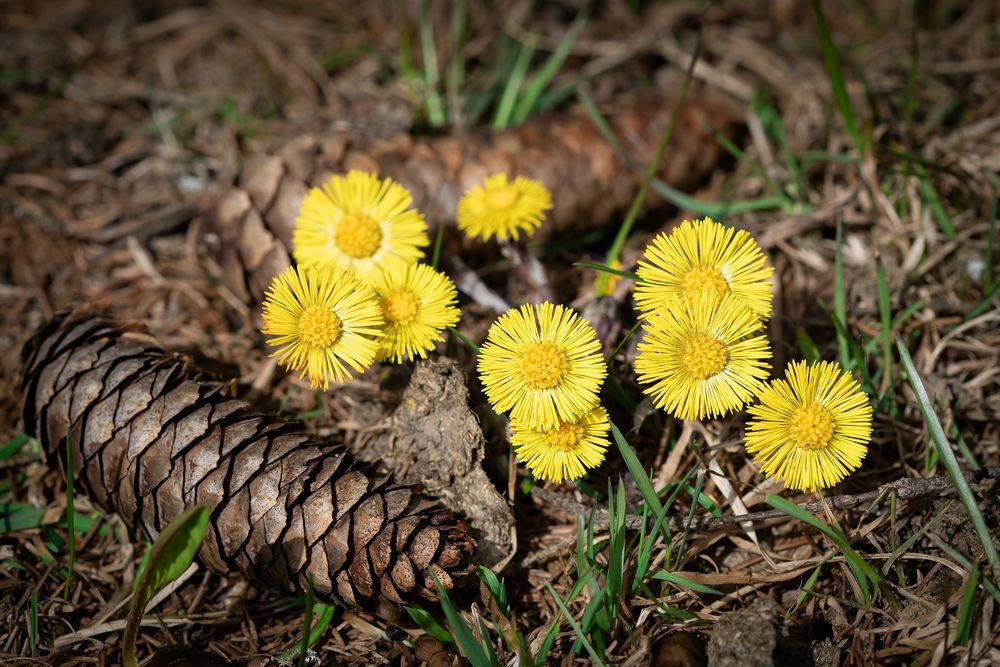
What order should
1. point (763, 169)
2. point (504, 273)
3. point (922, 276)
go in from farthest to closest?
point (763, 169) < point (504, 273) < point (922, 276)

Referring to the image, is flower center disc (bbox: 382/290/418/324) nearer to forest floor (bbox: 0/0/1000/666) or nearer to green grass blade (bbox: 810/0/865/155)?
forest floor (bbox: 0/0/1000/666)

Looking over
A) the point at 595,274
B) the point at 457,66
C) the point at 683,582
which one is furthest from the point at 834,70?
the point at 683,582

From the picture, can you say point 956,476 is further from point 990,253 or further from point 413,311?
point 413,311

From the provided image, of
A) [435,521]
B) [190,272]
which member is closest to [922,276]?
[435,521]

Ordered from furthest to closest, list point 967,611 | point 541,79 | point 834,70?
point 541,79 → point 834,70 → point 967,611

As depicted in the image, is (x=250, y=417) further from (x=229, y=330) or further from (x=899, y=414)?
(x=899, y=414)

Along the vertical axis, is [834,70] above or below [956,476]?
above

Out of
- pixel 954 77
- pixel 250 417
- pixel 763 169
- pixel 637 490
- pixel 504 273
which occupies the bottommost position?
pixel 250 417

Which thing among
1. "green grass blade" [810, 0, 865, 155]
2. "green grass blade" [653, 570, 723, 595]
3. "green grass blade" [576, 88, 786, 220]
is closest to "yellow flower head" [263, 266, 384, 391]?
"green grass blade" [653, 570, 723, 595]
